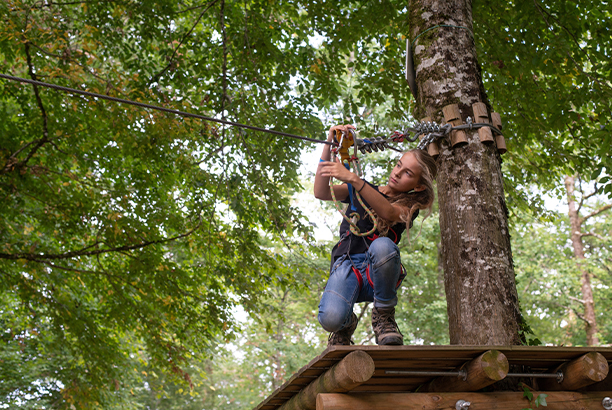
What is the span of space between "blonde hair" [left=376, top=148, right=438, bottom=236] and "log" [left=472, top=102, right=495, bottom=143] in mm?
411

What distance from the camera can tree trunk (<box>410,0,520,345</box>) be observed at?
2803 millimetres

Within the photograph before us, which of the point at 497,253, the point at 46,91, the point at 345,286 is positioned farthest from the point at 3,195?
the point at 497,253

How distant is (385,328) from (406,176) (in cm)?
85

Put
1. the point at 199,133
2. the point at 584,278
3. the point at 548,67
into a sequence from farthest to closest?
the point at 584,278 → the point at 199,133 → the point at 548,67

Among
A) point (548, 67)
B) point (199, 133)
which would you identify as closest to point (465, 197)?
point (548, 67)

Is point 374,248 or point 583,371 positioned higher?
point 374,248

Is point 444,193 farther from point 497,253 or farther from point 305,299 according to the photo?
point 305,299

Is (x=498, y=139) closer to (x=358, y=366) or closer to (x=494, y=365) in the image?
(x=494, y=365)

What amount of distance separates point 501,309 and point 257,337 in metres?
17.4

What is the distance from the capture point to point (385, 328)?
2590mm

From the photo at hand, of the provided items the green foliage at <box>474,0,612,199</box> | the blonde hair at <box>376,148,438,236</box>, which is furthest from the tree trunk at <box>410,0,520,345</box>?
the green foliage at <box>474,0,612,199</box>

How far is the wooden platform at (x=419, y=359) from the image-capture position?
2129mm

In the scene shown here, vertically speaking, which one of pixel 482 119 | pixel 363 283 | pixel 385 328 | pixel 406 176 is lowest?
pixel 385 328

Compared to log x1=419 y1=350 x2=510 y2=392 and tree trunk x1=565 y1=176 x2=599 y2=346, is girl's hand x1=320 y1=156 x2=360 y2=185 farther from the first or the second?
tree trunk x1=565 y1=176 x2=599 y2=346
